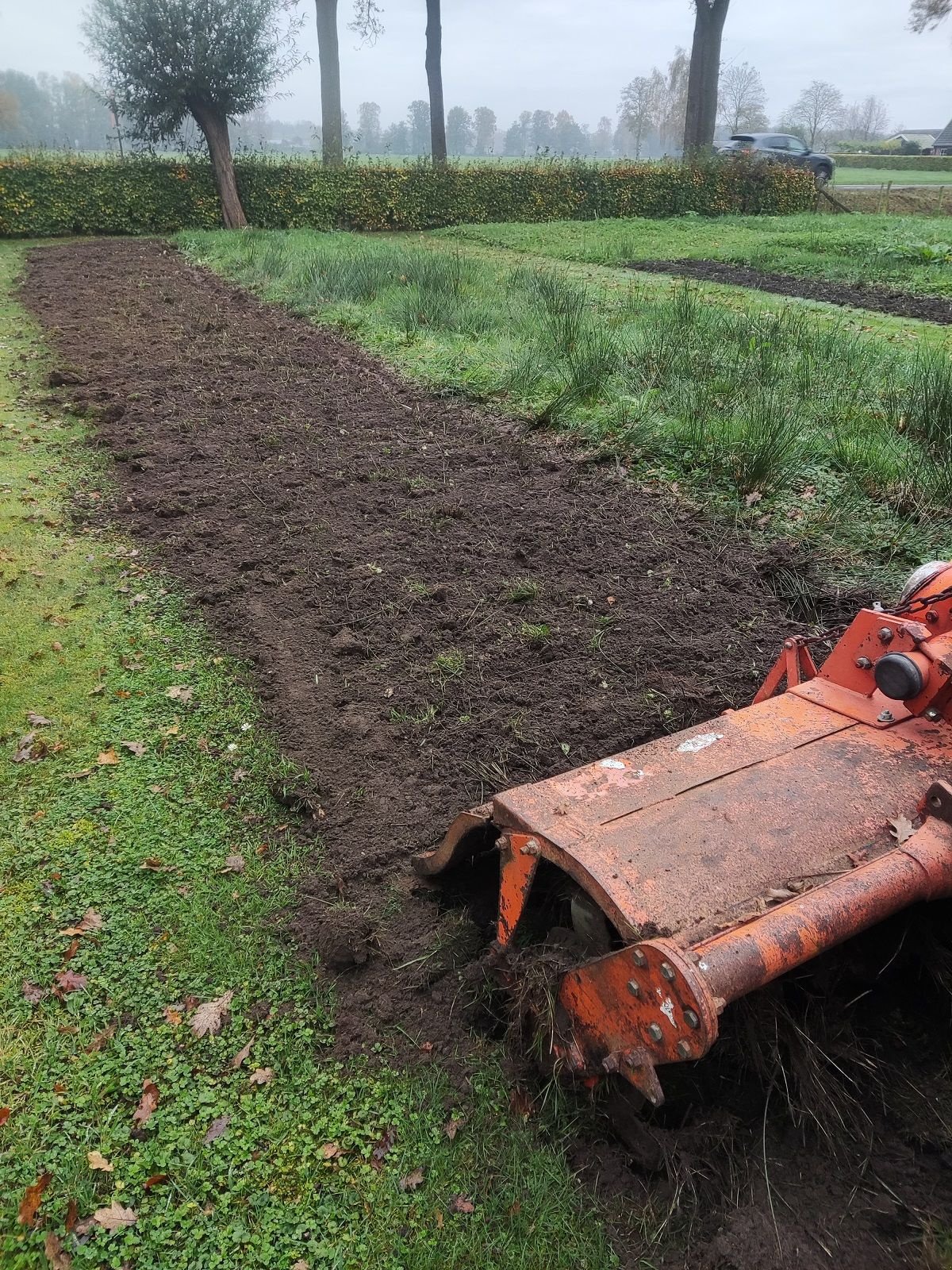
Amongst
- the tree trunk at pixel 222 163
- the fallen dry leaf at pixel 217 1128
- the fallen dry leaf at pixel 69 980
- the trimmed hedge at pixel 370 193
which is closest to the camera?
the fallen dry leaf at pixel 217 1128

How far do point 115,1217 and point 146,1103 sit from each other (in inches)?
10.8

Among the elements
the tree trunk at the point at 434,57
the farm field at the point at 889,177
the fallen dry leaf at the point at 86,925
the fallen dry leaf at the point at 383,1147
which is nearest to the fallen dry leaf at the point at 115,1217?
the fallen dry leaf at the point at 383,1147

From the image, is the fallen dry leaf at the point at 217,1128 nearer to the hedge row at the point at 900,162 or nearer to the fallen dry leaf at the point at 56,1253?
the fallen dry leaf at the point at 56,1253

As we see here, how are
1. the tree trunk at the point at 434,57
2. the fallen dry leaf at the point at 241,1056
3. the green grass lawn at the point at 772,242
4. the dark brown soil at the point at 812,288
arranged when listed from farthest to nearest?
the tree trunk at the point at 434,57 → the green grass lawn at the point at 772,242 → the dark brown soil at the point at 812,288 → the fallen dry leaf at the point at 241,1056

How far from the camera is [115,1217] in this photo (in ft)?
6.89

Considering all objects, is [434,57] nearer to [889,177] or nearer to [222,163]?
[222,163]

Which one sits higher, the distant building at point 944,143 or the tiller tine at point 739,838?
the distant building at point 944,143

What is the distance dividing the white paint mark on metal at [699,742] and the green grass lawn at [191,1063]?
37.1 inches

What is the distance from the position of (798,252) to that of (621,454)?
13.5 m

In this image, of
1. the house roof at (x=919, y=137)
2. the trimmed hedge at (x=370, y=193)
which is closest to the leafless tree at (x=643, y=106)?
the house roof at (x=919, y=137)

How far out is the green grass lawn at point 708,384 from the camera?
4.84m

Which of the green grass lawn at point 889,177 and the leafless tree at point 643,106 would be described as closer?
the green grass lawn at point 889,177

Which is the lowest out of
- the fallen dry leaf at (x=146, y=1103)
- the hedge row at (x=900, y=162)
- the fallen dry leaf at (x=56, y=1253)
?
→ the fallen dry leaf at (x=56, y=1253)

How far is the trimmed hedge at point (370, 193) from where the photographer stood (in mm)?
20250
